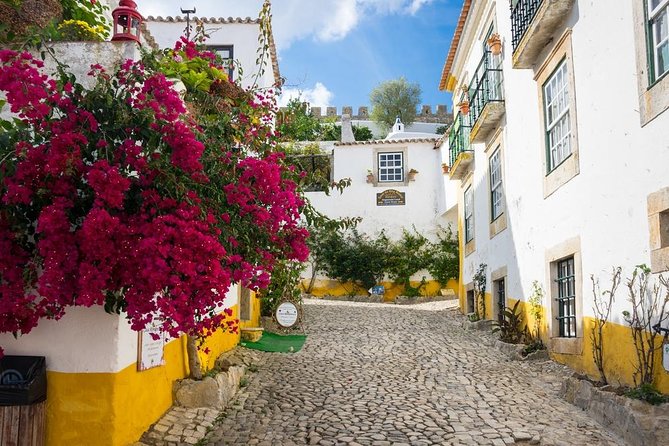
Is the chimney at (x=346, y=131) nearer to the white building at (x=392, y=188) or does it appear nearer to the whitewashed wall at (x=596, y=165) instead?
the white building at (x=392, y=188)

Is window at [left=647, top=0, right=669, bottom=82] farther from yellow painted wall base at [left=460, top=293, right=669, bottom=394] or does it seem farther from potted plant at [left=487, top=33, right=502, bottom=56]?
potted plant at [left=487, top=33, right=502, bottom=56]

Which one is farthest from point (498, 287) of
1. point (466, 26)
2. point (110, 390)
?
point (110, 390)

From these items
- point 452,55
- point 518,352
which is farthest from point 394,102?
point 518,352

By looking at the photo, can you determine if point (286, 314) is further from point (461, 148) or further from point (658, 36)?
point (658, 36)

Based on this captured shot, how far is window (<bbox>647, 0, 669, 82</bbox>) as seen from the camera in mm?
4805

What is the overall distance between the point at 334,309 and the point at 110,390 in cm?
1035

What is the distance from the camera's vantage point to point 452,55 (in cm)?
1434

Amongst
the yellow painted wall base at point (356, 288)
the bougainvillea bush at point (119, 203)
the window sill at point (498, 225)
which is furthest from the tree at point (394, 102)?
the bougainvillea bush at point (119, 203)

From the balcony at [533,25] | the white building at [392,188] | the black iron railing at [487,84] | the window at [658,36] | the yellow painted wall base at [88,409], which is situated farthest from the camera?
the white building at [392,188]

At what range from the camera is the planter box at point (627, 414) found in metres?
4.18

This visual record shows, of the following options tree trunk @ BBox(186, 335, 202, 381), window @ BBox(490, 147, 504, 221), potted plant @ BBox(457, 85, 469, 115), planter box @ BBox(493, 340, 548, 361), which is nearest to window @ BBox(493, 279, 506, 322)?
window @ BBox(490, 147, 504, 221)

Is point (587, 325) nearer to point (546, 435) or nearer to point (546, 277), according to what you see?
point (546, 277)

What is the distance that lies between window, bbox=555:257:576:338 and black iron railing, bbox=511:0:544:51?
3.11 meters

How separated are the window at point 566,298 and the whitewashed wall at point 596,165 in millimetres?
314
